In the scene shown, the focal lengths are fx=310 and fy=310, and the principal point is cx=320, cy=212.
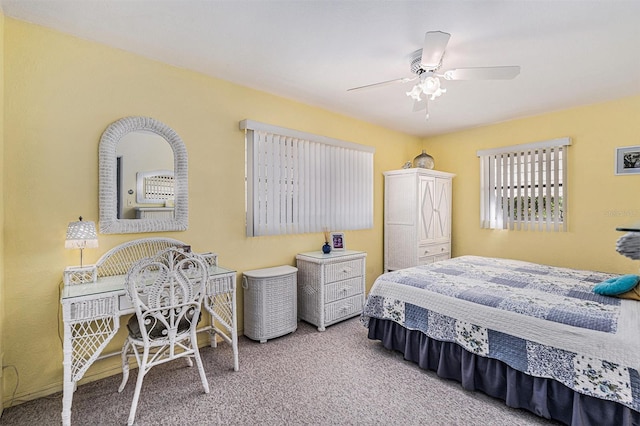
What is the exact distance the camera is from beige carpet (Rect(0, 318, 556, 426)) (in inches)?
74.0

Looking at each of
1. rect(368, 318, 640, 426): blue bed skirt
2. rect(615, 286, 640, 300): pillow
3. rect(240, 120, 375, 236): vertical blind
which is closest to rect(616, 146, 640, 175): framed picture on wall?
rect(615, 286, 640, 300): pillow

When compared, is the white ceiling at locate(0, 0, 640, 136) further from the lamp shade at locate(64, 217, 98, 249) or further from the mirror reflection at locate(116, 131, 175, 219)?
the lamp shade at locate(64, 217, 98, 249)

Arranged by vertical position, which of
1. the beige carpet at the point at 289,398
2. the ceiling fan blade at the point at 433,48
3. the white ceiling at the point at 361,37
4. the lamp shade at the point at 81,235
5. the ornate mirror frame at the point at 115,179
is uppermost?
the white ceiling at the point at 361,37

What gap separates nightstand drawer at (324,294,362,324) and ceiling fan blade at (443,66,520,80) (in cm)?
240

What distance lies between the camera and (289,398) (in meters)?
2.08

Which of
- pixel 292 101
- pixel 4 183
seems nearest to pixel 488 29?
pixel 292 101

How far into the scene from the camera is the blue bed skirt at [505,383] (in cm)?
167

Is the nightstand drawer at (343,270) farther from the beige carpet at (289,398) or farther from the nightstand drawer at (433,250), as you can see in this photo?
the nightstand drawer at (433,250)

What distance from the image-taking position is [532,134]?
4016mm

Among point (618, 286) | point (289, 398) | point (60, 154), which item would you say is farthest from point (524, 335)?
point (60, 154)

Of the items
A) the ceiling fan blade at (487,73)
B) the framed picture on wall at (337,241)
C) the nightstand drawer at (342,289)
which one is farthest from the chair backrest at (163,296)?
the ceiling fan blade at (487,73)

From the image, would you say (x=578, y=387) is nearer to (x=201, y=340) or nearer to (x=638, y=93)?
(x=201, y=340)

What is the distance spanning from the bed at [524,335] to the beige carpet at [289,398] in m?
0.16

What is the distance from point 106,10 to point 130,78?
23.1 inches
